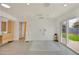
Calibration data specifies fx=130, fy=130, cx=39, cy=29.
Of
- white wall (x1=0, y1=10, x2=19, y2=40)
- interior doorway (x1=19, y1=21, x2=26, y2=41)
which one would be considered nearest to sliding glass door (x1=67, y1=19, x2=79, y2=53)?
interior doorway (x1=19, y1=21, x2=26, y2=41)

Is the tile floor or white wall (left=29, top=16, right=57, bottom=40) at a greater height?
white wall (left=29, top=16, right=57, bottom=40)

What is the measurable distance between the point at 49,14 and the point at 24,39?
128 cm

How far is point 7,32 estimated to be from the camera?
4223 millimetres

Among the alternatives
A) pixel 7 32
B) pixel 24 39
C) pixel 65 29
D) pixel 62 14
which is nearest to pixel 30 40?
pixel 24 39

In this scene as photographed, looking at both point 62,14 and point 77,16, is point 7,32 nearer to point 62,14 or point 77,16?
point 62,14

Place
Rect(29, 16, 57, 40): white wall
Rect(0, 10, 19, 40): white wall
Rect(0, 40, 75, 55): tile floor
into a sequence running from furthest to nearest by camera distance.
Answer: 1. Rect(29, 16, 57, 40): white wall
2. Rect(0, 10, 19, 40): white wall
3. Rect(0, 40, 75, 55): tile floor

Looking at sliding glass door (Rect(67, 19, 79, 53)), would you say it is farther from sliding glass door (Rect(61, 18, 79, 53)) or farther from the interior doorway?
the interior doorway

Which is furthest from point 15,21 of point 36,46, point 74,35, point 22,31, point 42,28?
point 74,35

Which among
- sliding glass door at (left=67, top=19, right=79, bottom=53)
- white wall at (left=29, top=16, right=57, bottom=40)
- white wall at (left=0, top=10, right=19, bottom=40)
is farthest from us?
white wall at (left=29, top=16, right=57, bottom=40)

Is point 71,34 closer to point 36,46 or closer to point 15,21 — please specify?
point 36,46

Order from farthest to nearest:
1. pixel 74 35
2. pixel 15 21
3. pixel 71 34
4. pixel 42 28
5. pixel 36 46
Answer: pixel 42 28 < pixel 71 34 < pixel 36 46 < pixel 74 35 < pixel 15 21

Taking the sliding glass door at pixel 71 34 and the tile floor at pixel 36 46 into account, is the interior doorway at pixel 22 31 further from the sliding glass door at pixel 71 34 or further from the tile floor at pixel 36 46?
the sliding glass door at pixel 71 34

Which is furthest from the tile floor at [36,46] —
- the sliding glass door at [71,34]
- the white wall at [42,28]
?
the sliding glass door at [71,34]

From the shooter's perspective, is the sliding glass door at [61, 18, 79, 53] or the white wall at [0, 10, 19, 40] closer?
the white wall at [0, 10, 19, 40]
